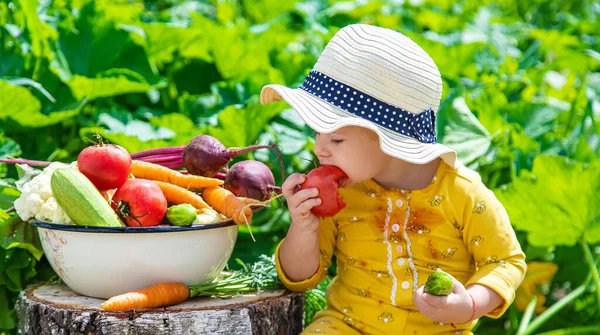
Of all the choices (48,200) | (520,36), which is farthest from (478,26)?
(48,200)

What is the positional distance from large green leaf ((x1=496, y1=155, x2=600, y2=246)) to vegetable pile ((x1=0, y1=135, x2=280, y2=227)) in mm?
1185

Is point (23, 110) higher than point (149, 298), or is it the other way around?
point (23, 110)

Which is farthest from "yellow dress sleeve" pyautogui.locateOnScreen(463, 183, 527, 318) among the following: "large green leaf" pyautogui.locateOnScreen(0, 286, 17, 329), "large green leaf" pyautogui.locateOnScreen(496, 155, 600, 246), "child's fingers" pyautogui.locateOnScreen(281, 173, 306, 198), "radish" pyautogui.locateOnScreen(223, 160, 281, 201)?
"large green leaf" pyautogui.locateOnScreen(0, 286, 17, 329)

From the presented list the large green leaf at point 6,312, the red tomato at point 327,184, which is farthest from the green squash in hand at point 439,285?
the large green leaf at point 6,312

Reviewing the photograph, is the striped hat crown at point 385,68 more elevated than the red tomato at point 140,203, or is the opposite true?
the striped hat crown at point 385,68

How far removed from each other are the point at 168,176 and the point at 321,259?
54cm

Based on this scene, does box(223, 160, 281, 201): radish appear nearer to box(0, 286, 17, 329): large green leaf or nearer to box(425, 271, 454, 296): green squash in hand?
box(425, 271, 454, 296): green squash in hand

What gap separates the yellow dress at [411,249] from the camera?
2393 mm

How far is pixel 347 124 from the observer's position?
2162mm

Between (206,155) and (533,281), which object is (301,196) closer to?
(206,155)

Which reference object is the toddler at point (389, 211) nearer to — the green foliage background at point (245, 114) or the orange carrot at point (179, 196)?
the orange carrot at point (179, 196)

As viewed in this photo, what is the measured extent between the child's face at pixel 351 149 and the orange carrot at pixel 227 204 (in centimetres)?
30

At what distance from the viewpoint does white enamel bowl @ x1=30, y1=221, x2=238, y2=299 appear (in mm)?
2309

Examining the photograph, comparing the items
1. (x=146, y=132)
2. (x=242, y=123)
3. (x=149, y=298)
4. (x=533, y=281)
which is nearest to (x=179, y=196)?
(x=149, y=298)
